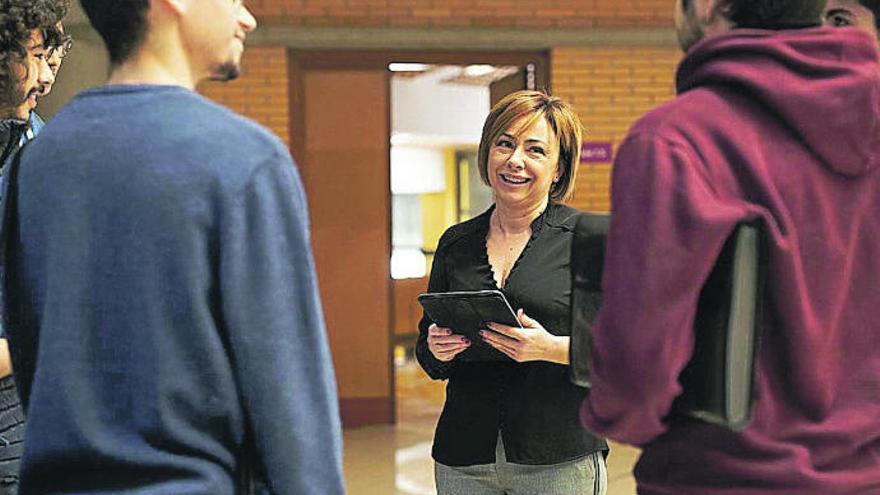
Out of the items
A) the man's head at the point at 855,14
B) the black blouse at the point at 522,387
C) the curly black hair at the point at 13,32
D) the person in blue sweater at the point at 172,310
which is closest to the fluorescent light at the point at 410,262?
the black blouse at the point at 522,387

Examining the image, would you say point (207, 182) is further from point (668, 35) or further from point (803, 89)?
point (668, 35)

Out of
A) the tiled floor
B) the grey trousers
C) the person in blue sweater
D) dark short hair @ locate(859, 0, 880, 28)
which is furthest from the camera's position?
the tiled floor

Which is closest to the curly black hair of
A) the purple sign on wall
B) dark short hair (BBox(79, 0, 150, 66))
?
dark short hair (BBox(79, 0, 150, 66))

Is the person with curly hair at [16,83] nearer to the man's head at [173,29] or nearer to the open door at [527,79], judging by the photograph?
the man's head at [173,29]

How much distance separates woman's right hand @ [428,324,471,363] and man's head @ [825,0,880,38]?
116 centimetres

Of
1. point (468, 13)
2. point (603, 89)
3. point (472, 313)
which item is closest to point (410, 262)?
point (603, 89)

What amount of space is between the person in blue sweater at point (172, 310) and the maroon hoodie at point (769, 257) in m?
0.43

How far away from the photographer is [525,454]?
2.54 meters

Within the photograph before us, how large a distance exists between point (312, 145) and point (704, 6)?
6.22 meters

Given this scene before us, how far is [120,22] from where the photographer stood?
148 centimetres

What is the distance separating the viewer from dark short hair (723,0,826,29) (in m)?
1.52

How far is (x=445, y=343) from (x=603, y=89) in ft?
18.3

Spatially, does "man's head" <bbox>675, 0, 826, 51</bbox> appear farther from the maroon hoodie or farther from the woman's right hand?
the woman's right hand

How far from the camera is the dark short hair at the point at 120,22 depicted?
1.47 m
